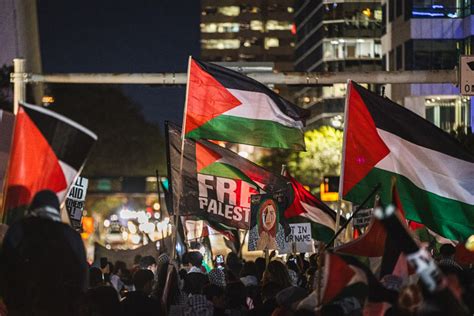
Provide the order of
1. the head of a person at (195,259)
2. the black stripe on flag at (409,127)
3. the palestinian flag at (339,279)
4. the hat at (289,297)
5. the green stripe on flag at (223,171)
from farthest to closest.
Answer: the head of a person at (195,259)
the green stripe on flag at (223,171)
the black stripe on flag at (409,127)
the hat at (289,297)
the palestinian flag at (339,279)

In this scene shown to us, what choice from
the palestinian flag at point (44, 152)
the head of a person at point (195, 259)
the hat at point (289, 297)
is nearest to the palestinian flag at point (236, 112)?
the head of a person at point (195, 259)

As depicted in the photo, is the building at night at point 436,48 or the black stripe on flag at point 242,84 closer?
the black stripe on flag at point 242,84

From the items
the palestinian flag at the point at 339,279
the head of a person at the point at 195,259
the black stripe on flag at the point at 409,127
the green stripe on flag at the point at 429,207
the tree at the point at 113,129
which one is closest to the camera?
the palestinian flag at the point at 339,279

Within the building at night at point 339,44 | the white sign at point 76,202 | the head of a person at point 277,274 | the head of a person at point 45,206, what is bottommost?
the head of a person at point 277,274

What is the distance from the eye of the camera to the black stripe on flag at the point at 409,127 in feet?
45.4

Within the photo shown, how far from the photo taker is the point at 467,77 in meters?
19.5

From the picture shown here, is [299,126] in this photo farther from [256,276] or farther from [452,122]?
[452,122]

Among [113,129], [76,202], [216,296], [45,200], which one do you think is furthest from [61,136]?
[113,129]

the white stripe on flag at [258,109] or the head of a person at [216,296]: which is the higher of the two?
the white stripe on flag at [258,109]

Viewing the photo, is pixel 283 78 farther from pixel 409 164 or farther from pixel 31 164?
pixel 31 164

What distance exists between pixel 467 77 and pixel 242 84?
5695mm

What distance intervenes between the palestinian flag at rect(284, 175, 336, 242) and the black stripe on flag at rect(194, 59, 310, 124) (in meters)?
3.69

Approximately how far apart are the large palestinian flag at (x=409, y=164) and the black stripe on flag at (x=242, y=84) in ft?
3.59

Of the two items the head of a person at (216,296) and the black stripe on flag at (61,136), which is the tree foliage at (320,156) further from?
the black stripe on flag at (61,136)
